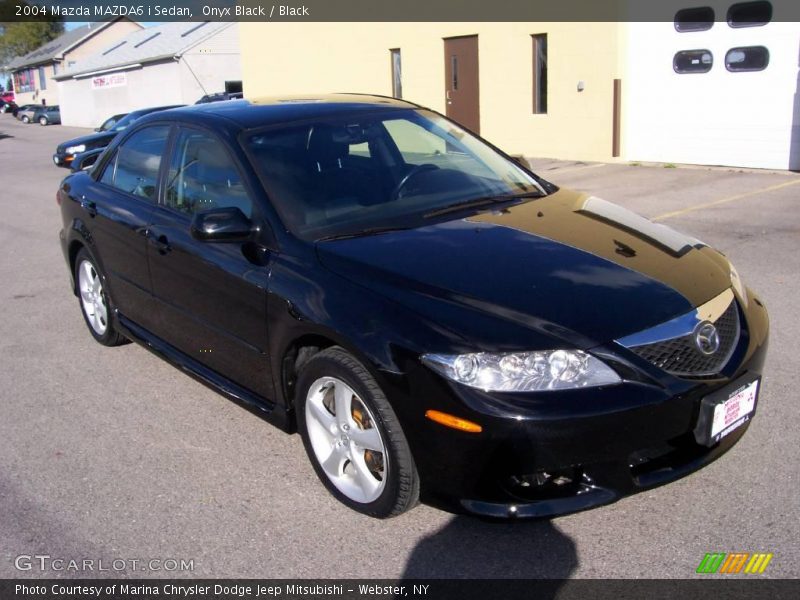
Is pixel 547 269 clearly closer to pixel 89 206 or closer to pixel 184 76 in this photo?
pixel 89 206

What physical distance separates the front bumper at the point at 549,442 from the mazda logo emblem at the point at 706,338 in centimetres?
14

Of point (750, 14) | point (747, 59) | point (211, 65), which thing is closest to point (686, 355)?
point (747, 59)

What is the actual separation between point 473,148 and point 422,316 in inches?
81.6

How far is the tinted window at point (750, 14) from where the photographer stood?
12.4 metres

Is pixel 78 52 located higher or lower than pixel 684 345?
higher

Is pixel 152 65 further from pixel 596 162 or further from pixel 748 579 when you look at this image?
pixel 748 579

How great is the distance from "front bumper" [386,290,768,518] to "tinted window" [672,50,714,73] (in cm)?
1144

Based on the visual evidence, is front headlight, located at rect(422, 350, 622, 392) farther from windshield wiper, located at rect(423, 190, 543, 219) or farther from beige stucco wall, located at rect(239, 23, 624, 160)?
beige stucco wall, located at rect(239, 23, 624, 160)

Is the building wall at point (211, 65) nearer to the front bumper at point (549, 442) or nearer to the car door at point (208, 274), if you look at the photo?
the car door at point (208, 274)

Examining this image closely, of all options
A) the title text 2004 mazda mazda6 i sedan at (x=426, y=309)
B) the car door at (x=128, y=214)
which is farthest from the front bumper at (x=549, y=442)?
the car door at (x=128, y=214)

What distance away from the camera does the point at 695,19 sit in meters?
13.3

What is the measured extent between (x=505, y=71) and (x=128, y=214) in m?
12.8

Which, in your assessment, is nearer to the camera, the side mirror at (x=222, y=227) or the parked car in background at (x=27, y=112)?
the side mirror at (x=222, y=227)

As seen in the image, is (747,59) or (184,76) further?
(184,76)
